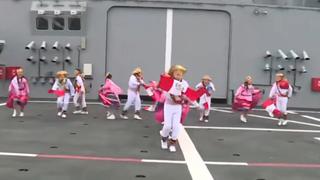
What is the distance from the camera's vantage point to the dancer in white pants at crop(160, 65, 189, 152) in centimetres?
898

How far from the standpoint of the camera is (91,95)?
1845 cm

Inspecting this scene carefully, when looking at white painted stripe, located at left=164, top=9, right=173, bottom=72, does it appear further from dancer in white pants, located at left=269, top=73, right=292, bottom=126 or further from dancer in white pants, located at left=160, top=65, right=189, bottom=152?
dancer in white pants, located at left=160, top=65, right=189, bottom=152

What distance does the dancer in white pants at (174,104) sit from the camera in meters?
8.98

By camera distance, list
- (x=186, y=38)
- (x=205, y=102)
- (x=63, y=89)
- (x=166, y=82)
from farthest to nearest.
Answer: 1. (x=186, y=38)
2. (x=63, y=89)
3. (x=205, y=102)
4. (x=166, y=82)

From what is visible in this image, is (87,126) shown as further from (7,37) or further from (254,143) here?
(7,37)

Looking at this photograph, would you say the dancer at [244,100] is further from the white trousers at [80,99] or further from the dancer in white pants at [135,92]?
the white trousers at [80,99]

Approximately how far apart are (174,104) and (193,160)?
1279mm

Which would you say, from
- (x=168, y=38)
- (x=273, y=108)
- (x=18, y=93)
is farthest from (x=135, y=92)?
(x=168, y=38)

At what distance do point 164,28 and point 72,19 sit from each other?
366cm

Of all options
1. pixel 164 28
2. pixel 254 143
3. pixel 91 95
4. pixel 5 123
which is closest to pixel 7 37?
pixel 91 95

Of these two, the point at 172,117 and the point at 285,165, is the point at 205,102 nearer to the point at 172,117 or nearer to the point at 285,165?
the point at 172,117

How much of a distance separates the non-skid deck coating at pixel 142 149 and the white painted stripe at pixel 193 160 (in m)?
0.07

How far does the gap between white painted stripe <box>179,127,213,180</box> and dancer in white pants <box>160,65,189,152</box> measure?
14.5 inches

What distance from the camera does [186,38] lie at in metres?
18.5
